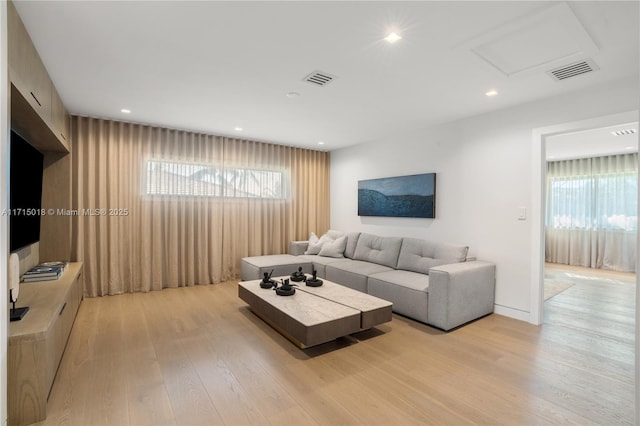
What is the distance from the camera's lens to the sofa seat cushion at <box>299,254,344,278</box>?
459cm

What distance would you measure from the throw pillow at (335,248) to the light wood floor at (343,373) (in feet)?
6.44

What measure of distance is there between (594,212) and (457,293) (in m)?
5.85

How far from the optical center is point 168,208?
14.7 feet

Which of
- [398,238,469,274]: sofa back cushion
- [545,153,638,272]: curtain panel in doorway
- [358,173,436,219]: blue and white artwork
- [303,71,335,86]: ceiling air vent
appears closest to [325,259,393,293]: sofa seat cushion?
[398,238,469,274]: sofa back cushion

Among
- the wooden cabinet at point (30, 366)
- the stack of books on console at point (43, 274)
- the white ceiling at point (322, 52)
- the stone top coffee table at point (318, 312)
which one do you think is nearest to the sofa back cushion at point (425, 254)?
the stone top coffee table at point (318, 312)

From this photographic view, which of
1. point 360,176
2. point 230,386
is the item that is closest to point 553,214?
point 360,176

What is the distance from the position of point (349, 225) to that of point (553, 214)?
5.23 metres

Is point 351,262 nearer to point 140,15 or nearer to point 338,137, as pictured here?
point 338,137

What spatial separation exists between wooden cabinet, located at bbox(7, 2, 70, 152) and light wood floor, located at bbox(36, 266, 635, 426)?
1911 mm

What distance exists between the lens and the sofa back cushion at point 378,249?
435cm

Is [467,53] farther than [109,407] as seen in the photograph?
Yes

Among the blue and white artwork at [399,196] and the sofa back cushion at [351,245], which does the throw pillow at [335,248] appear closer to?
the sofa back cushion at [351,245]

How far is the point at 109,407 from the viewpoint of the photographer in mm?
1840

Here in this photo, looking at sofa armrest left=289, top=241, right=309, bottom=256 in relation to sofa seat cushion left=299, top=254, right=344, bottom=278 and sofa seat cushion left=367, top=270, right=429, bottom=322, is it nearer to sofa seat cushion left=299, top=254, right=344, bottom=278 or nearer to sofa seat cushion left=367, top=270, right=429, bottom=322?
sofa seat cushion left=299, top=254, right=344, bottom=278
